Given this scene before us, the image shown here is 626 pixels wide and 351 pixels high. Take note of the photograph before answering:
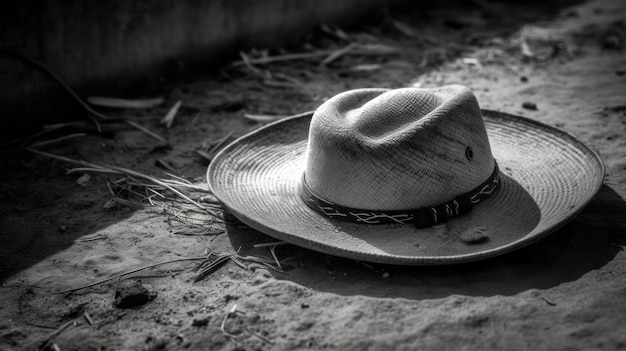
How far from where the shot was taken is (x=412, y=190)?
319cm

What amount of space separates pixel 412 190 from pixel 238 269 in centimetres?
100

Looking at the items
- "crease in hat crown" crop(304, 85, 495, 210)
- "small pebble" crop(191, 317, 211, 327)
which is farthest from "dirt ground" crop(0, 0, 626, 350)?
Answer: "crease in hat crown" crop(304, 85, 495, 210)

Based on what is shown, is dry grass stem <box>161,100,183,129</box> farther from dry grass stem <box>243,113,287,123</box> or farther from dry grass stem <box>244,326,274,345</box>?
dry grass stem <box>244,326,274,345</box>

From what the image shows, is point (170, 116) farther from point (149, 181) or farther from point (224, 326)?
point (224, 326)

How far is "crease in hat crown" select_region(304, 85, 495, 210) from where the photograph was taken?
10.4 feet

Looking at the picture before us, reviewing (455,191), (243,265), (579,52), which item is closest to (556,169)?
(455,191)

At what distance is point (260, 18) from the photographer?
6.72m

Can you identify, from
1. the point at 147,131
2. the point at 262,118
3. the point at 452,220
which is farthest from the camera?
the point at 262,118

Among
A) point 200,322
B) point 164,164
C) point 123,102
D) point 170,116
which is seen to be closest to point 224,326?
point 200,322

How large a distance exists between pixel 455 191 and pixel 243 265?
117cm

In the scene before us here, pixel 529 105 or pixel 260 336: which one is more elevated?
pixel 529 105

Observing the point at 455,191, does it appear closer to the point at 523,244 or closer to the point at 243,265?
the point at 523,244

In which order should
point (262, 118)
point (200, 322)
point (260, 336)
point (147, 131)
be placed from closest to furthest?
point (260, 336) < point (200, 322) < point (147, 131) < point (262, 118)

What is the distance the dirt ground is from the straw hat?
0.18 metres
